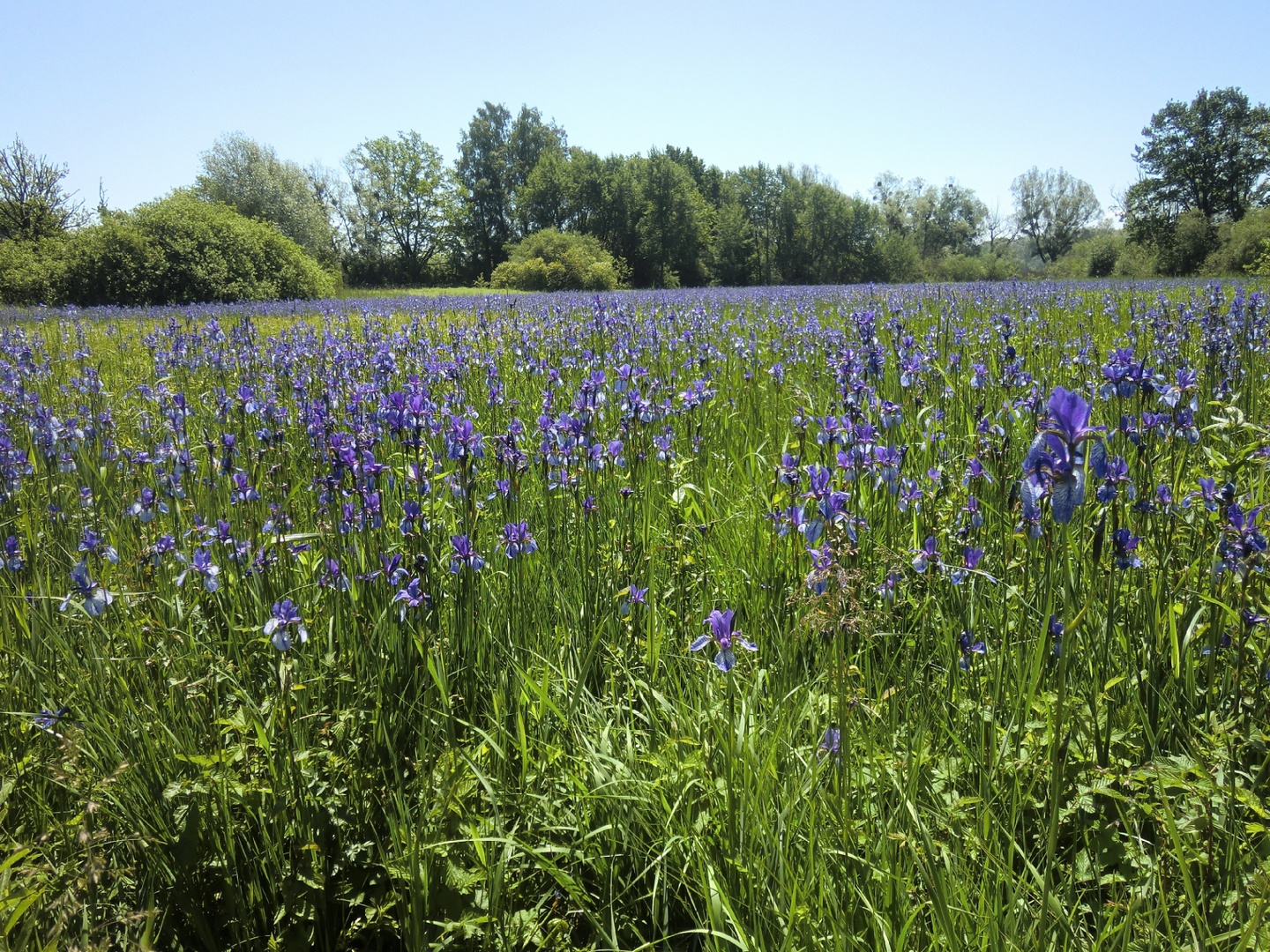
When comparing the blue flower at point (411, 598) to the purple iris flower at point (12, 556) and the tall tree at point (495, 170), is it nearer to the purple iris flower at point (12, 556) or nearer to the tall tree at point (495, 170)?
the purple iris flower at point (12, 556)

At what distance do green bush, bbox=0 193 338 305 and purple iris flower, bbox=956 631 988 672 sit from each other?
923 inches

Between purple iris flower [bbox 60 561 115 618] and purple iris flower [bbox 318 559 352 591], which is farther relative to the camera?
purple iris flower [bbox 318 559 352 591]

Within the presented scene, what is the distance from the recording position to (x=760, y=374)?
20.0 ft

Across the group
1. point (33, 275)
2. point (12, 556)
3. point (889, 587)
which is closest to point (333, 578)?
point (12, 556)

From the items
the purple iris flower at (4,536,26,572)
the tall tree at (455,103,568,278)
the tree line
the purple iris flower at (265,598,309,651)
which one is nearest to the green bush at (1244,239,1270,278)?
the tree line

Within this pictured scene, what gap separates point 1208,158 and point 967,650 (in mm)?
63415

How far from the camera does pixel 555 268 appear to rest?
113 ft

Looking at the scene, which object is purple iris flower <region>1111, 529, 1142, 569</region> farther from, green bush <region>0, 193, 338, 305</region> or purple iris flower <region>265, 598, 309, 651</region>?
green bush <region>0, 193, 338, 305</region>

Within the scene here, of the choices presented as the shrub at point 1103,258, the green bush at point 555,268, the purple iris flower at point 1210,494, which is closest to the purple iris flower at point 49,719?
the purple iris flower at point 1210,494

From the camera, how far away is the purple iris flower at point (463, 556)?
2086mm

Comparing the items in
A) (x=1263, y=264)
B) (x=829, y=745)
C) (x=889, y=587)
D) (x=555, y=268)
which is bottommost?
(x=829, y=745)

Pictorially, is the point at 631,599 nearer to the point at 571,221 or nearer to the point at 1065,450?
the point at 1065,450

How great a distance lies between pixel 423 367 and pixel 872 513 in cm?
323

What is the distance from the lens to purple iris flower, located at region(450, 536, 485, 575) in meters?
2.09
